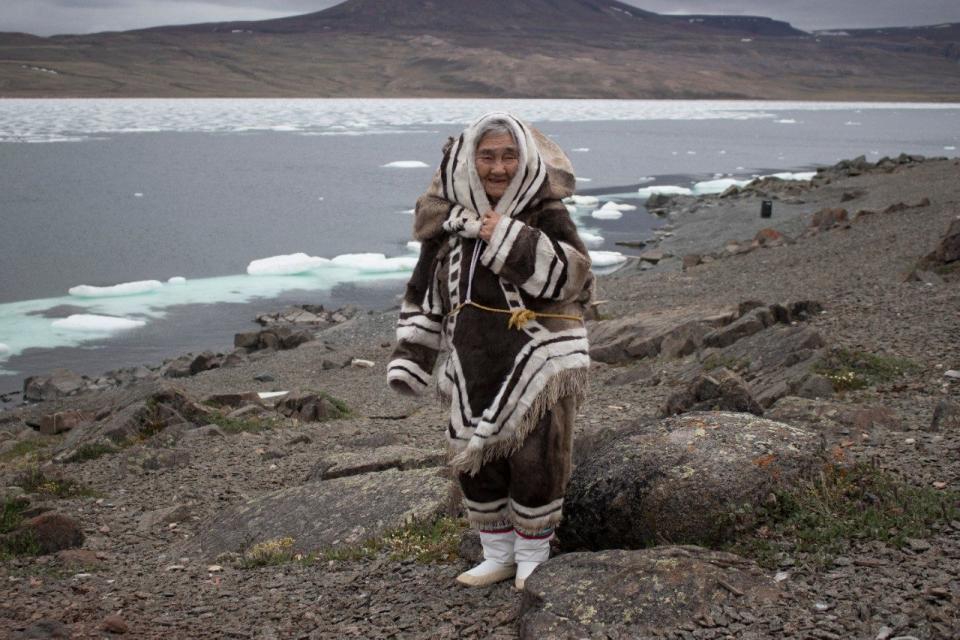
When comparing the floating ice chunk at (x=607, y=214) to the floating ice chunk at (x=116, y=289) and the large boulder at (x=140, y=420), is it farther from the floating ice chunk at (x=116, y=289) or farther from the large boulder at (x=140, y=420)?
the large boulder at (x=140, y=420)

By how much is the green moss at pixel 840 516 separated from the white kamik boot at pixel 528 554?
0.69 m

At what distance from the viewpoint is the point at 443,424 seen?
8.22 metres

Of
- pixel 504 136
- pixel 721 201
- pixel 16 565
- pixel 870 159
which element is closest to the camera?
pixel 504 136

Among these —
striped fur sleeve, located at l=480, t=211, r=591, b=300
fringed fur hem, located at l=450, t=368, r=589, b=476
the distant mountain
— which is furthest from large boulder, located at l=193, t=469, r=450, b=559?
the distant mountain

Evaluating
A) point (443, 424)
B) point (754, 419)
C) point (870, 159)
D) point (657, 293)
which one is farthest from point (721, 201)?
point (754, 419)

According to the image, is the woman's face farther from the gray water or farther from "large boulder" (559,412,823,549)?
the gray water

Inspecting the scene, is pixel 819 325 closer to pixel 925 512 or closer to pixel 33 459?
pixel 925 512

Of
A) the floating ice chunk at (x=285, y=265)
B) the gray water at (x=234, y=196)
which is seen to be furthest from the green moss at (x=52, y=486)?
the floating ice chunk at (x=285, y=265)

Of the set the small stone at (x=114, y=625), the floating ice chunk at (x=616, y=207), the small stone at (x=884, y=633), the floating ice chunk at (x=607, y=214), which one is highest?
the small stone at (x=884, y=633)

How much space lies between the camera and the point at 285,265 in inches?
776

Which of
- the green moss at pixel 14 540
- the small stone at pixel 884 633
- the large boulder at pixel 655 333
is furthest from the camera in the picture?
the large boulder at pixel 655 333

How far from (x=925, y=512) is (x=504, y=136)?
2.06 meters

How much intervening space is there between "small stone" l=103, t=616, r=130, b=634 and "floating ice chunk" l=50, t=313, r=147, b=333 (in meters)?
11.7

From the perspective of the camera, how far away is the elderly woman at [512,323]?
368cm
